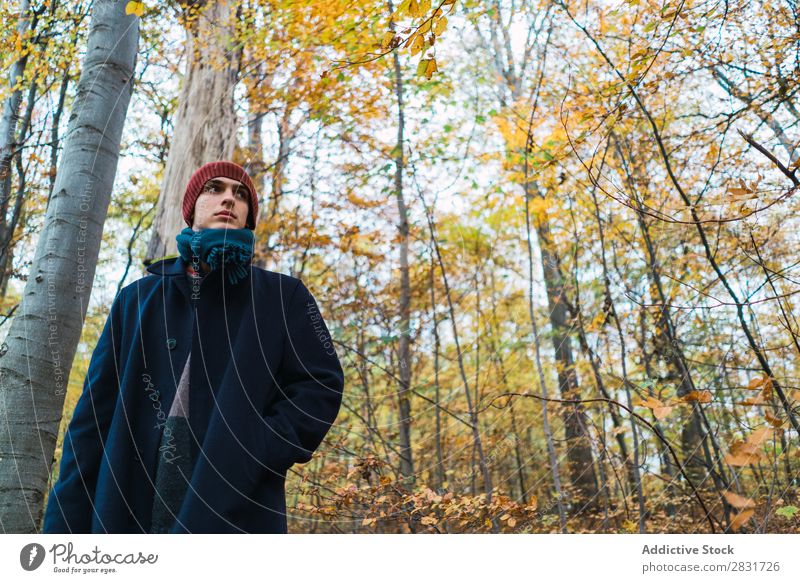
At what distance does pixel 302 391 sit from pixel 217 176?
30.3 inches

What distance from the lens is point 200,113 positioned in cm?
326

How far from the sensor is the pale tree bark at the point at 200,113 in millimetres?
2873

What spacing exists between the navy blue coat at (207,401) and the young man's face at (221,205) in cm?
16

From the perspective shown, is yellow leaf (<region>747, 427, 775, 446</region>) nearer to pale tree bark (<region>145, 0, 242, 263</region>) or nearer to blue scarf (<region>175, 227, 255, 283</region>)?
blue scarf (<region>175, 227, 255, 283</region>)

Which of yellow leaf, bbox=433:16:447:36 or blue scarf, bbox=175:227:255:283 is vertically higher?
yellow leaf, bbox=433:16:447:36

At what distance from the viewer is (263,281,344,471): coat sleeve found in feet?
4.76

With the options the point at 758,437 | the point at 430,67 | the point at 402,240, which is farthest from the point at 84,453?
the point at 402,240

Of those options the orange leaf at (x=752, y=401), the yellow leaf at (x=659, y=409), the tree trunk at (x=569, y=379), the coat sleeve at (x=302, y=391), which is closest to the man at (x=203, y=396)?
the coat sleeve at (x=302, y=391)

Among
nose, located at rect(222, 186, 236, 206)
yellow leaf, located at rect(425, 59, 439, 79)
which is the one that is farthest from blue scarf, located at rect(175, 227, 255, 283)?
yellow leaf, located at rect(425, 59, 439, 79)

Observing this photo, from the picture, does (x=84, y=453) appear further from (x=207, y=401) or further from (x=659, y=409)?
(x=659, y=409)

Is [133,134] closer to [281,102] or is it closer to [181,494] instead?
[281,102]

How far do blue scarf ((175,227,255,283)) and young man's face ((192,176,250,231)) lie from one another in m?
0.08
